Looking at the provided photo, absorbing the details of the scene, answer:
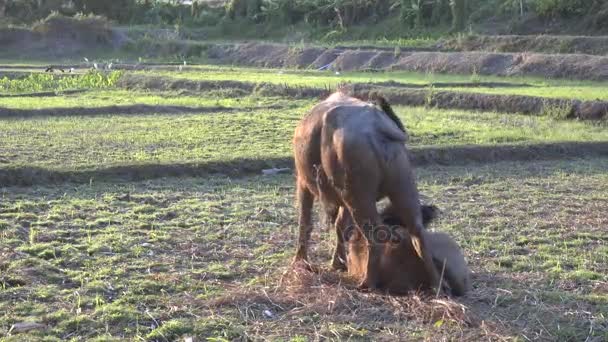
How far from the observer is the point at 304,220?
23.6 ft

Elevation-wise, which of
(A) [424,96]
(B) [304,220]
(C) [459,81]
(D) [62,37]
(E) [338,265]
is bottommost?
(D) [62,37]

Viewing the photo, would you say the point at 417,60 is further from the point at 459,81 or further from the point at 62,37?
the point at 62,37

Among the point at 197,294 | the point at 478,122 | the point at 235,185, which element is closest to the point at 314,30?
the point at 478,122

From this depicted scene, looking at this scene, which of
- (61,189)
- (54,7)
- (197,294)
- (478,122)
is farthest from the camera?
(54,7)

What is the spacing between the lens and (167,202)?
10.0 meters

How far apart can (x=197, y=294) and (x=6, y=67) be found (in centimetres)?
2948

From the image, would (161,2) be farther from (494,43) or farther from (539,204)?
(539,204)

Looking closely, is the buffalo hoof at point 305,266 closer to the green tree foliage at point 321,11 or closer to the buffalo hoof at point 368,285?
the buffalo hoof at point 368,285

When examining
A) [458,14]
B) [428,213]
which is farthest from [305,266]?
[458,14]

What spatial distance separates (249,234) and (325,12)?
4161 cm

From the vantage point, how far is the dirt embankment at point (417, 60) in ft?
90.1

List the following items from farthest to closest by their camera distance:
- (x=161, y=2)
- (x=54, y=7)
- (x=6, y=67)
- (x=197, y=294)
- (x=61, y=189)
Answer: (x=161, y=2) → (x=54, y=7) → (x=6, y=67) → (x=61, y=189) → (x=197, y=294)

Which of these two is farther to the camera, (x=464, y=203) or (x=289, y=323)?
(x=464, y=203)

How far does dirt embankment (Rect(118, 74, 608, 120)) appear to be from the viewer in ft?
59.4
